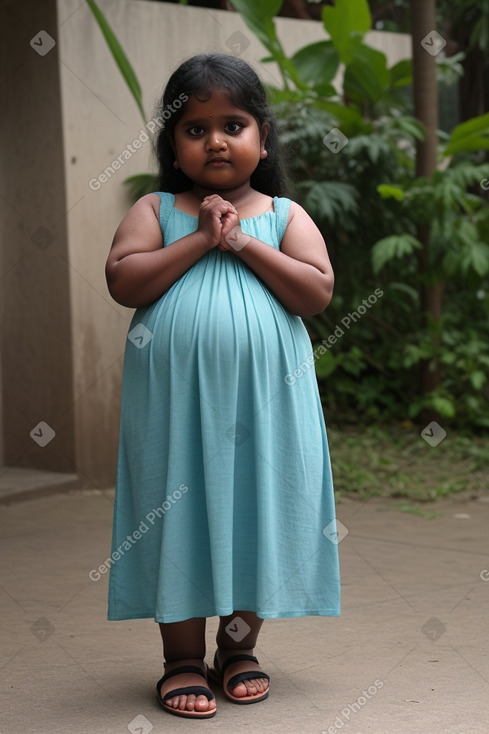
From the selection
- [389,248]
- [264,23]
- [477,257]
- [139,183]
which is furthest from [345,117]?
[139,183]

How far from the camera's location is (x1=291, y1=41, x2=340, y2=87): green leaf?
6785mm

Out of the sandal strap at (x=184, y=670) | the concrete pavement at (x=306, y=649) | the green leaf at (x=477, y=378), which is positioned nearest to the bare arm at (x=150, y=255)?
the sandal strap at (x=184, y=670)

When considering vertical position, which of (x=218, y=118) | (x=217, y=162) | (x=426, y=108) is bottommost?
(x=217, y=162)

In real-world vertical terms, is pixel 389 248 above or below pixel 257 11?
below

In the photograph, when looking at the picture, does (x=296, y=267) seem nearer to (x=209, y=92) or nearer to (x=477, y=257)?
(x=209, y=92)

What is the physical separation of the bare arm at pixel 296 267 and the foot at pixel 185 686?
37.2 inches

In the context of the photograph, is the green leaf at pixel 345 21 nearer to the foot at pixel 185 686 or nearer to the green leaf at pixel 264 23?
the green leaf at pixel 264 23

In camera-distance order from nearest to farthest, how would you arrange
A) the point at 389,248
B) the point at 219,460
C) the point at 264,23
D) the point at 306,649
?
the point at 219,460
the point at 306,649
the point at 389,248
the point at 264,23

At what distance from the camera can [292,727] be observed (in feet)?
8.24

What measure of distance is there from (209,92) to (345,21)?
430 centimetres

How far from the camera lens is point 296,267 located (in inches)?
102

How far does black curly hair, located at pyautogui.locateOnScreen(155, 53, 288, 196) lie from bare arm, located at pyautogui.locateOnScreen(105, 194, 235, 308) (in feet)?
0.80

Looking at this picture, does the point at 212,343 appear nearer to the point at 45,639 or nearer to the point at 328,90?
the point at 45,639

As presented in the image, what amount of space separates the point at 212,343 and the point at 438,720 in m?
1.07
